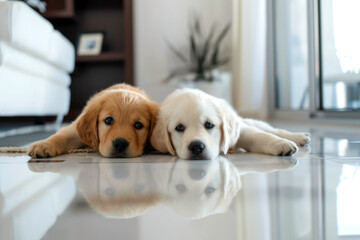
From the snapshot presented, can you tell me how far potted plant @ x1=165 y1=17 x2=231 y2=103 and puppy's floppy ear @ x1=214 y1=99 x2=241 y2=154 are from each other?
345cm

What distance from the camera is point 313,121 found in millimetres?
3770

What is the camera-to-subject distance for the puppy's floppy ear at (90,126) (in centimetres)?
168

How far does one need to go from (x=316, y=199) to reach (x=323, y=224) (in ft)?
0.56

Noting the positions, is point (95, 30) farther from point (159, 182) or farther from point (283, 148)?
point (159, 182)

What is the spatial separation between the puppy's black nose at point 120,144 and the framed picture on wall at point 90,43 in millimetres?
4194

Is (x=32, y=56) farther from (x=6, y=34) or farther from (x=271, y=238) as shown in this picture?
(x=271, y=238)

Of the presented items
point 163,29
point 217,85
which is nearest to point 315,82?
point 217,85

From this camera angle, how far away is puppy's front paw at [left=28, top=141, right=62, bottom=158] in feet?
5.25

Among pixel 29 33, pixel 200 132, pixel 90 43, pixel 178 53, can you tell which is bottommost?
Answer: pixel 200 132

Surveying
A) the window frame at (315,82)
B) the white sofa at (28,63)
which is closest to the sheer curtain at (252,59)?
the window frame at (315,82)

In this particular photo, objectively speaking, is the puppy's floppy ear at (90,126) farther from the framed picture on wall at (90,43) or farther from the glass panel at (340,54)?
the framed picture on wall at (90,43)

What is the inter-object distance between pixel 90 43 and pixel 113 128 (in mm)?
4276

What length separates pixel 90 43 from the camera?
18.5 feet

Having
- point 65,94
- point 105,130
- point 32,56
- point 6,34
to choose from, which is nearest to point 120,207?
point 105,130
